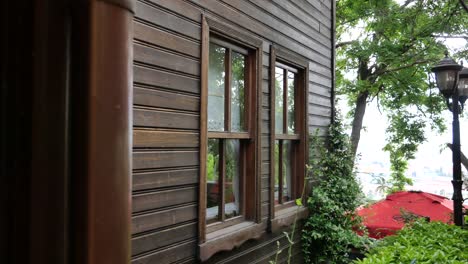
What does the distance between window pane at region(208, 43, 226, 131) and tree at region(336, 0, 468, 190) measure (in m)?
7.99

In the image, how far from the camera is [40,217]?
1.82ft

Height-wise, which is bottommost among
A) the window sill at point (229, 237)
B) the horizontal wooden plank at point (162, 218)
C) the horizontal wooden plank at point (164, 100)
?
the window sill at point (229, 237)

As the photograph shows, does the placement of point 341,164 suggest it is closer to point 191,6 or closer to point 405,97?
point 191,6

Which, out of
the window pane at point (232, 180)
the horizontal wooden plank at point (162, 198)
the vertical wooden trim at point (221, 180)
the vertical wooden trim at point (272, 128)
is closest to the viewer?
the horizontal wooden plank at point (162, 198)

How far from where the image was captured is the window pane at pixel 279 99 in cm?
515

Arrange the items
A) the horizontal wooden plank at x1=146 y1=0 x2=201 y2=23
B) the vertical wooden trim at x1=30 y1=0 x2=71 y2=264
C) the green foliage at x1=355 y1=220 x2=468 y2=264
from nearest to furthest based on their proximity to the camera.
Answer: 1. the vertical wooden trim at x1=30 y1=0 x2=71 y2=264
2. the horizontal wooden plank at x1=146 y1=0 x2=201 y2=23
3. the green foliage at x1=355 y1=220 x2=468 y2=264

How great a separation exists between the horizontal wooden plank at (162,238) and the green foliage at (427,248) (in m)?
1.44

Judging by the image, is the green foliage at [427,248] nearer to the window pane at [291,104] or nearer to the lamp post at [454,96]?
the lamp post at [454,96]

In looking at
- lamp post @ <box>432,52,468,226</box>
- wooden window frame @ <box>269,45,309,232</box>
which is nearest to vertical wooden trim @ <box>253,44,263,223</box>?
wooden window frame @ <box>269,45,309,232</box>

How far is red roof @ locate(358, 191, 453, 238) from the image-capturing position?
293 inches

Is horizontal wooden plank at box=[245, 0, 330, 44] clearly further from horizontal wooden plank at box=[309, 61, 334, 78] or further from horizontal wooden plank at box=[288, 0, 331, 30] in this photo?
horizontal wooden plank at box=[309, 61, 334, 78]

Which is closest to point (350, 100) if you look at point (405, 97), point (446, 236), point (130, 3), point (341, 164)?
point (405, 97)

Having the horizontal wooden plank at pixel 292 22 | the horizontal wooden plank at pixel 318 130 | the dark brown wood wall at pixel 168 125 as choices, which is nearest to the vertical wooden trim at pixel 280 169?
the horizontal wooden plank at pixel 318 130

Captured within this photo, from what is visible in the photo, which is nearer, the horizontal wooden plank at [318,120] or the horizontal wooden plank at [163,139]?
the horizontal wooden plank at [163,139]
